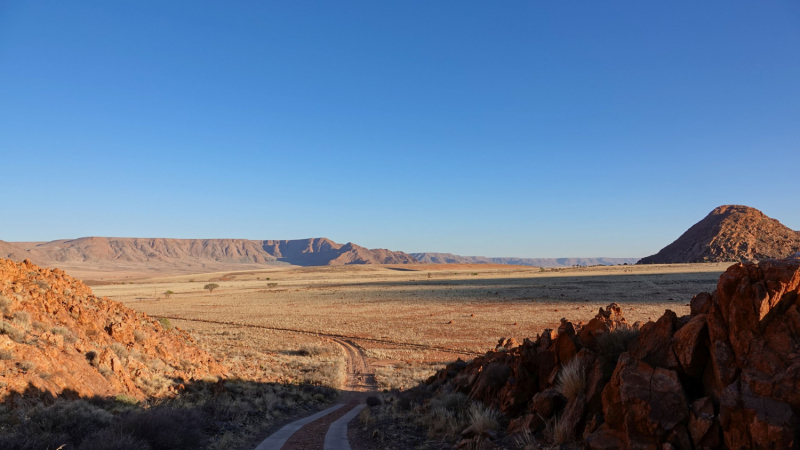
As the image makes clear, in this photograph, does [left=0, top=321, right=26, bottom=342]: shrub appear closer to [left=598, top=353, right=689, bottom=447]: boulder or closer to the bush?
the bush

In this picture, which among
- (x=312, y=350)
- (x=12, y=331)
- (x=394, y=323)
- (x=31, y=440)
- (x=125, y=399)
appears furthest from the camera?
(x=394, y=323)

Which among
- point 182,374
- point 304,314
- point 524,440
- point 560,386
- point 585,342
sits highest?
point 585,342

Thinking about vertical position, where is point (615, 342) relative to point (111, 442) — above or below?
above

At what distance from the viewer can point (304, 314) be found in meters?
45.4

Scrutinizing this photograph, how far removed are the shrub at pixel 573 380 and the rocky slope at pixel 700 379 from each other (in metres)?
0.02

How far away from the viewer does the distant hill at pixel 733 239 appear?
10925 cm

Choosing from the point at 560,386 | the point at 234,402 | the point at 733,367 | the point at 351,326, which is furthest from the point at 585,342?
the point at 351,326

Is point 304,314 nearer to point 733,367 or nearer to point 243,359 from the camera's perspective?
point 243,359

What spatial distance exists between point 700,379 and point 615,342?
150 cm

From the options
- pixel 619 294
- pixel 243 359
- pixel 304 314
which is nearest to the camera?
pixel 243 359

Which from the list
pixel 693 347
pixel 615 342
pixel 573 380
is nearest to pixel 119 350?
pixel 573 380

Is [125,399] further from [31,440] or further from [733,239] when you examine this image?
[733,239]

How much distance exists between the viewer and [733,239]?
116m

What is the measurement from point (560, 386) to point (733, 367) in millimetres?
2945
